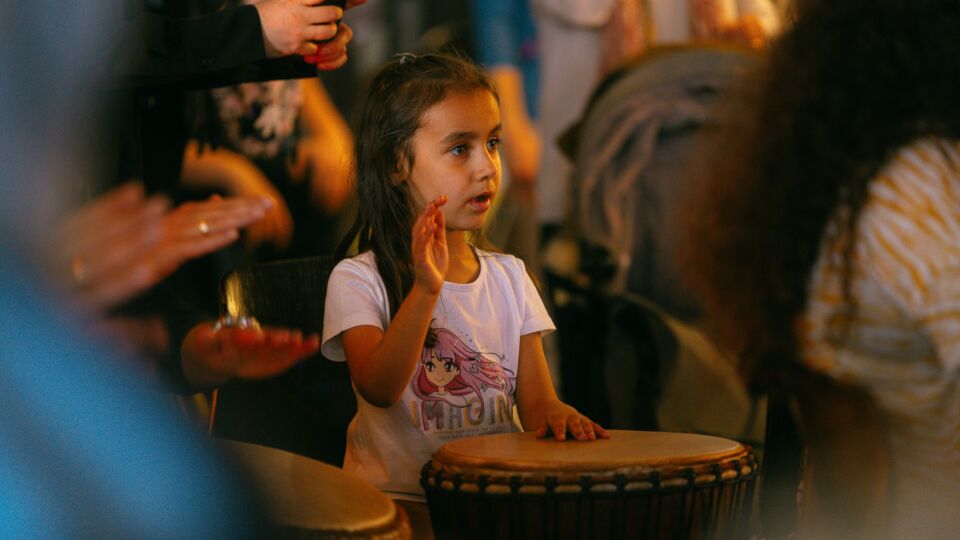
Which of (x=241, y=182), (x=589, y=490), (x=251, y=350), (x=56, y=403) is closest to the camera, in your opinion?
(x=56, y=403)

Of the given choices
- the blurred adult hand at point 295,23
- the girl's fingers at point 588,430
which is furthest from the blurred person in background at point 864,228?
the blurred adult hand at point 295,23

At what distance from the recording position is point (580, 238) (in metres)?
4.09

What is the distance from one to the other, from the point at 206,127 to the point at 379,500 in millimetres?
1476

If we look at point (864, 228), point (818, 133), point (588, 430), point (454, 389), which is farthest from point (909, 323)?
point (454, 389)

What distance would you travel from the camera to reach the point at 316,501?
1.54 metres

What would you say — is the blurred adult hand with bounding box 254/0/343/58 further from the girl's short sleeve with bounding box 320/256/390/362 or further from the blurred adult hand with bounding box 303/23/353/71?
the girl's short sleeve with bounding box 320/256/390/362

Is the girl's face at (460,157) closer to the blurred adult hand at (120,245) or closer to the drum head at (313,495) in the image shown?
the drum head at (313,495)

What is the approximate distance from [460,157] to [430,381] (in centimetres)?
41

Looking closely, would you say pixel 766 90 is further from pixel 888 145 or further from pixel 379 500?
pixel 379 500

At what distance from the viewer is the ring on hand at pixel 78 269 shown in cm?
137

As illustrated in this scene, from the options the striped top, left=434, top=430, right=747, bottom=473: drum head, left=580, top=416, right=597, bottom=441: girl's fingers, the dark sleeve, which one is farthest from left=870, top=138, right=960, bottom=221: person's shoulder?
the dark sleeve

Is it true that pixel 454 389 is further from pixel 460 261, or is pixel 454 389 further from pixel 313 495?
pixel 313 495

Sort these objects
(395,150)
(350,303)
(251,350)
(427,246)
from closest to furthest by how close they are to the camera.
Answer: (251,350)
(427,246)
(350,303)
(395,150)

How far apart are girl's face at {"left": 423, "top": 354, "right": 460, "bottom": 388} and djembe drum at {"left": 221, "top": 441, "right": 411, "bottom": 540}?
1.66 ft
